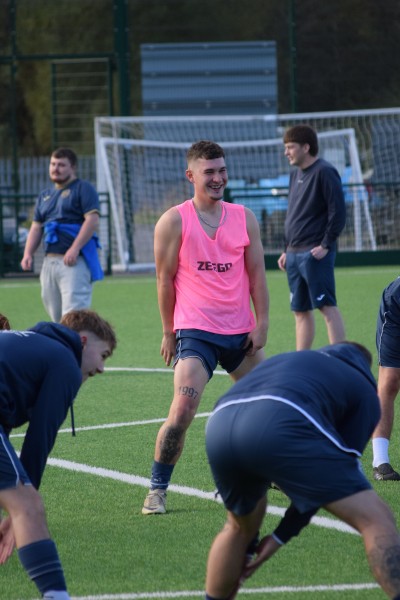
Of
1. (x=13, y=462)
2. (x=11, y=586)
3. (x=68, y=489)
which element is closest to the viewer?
(x=13, y=462)

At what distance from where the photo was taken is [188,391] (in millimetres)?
6430

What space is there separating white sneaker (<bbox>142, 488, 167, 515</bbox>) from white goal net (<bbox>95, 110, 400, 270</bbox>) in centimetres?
1734

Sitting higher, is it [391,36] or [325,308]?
[391,36]

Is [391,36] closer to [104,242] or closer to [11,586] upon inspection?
[104,242]

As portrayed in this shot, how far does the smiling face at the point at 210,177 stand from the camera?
263 inches

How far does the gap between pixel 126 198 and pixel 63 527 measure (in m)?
19.2

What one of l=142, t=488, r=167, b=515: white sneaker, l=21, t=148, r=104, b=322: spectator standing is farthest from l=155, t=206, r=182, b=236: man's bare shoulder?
l=21, t=148, r=104, b=322: spectator standing

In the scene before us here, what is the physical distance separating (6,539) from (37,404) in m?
0.64

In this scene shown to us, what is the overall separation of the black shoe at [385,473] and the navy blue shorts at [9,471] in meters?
3.17

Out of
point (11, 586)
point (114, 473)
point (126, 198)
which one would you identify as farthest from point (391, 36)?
point (11, 586)

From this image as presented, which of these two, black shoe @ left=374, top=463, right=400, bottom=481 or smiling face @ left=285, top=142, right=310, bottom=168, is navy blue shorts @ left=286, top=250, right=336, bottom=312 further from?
black shoe @ left=374, top=463, right=400, bottom=481

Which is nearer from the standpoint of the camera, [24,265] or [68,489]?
[68,489]

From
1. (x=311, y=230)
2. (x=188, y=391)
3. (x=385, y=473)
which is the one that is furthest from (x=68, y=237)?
(x=188, y=391)

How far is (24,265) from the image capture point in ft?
37.3
